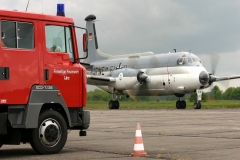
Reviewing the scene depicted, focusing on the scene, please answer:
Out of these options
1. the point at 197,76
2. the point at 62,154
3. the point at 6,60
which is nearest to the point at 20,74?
the point at 6,60

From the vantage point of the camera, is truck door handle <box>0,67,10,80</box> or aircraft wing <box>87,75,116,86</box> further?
aircraft wing <box>87,75,116,86</box>

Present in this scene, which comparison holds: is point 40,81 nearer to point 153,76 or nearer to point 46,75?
point 46,75

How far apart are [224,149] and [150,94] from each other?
107 ft

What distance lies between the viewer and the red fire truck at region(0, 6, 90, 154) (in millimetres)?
10977

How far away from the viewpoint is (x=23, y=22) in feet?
37.2

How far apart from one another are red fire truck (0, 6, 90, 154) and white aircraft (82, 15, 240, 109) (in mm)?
24579

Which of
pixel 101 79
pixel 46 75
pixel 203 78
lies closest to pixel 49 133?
pixel 46 75

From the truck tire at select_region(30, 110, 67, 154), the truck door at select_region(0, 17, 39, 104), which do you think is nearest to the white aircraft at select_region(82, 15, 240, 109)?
the truck tire at select_region(30, 110, 67, 154)

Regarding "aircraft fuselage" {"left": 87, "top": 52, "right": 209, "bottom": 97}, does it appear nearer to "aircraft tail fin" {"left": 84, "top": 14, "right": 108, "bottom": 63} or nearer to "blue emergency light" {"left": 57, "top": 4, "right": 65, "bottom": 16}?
"aircraft tail fin" {"left": 84, "top": 14, "right": 108, "bottom": 63}

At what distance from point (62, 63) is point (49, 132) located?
162cm

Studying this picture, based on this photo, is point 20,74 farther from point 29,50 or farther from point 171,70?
point 171,70

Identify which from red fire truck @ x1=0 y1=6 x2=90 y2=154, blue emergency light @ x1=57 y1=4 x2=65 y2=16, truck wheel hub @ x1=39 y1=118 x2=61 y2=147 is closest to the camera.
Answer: red fire truck @ x1=0 y1=6 x2=90 y2=154

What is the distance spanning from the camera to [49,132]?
11523mm

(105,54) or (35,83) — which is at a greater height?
(105,54)
